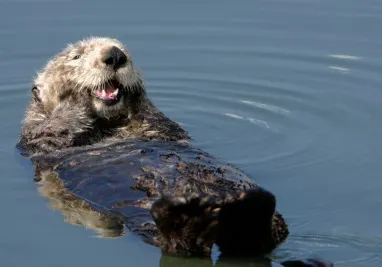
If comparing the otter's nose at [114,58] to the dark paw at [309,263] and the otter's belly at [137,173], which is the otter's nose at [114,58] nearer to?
the otter's belly at [137,173]

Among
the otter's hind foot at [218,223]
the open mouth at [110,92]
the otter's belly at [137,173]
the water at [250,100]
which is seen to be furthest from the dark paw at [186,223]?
the open mouth at [110,92]

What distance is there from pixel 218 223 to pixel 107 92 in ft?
7.55

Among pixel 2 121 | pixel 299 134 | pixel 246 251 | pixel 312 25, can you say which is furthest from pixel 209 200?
pixel 312 25

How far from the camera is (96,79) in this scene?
721 centimetres

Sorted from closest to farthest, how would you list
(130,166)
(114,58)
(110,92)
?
(130,166) → (114,58) → (110,92)

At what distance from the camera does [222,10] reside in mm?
10398

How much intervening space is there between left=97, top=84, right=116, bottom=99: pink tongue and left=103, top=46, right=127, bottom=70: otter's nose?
199 millimetres

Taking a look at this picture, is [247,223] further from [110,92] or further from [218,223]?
[110,92]

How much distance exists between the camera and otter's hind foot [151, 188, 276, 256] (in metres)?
5.16

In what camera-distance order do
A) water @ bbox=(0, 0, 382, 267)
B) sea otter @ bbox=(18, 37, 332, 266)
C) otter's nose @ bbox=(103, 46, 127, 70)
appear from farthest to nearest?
otter's nose @ bbox=(103, 46, 127, 70) → water @ bbox=(0, 0, 382, 267) → sea otter @ bbox=(18, 37, 332, 266)

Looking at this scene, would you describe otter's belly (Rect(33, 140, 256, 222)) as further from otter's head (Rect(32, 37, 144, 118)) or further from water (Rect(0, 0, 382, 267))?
otter's head (Rect(32, 37, 144, 118))

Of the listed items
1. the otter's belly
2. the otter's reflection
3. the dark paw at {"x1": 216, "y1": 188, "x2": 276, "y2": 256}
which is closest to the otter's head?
the otter's belly

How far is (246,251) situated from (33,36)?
4.96m

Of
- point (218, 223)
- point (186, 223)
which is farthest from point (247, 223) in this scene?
point (186, 223)
